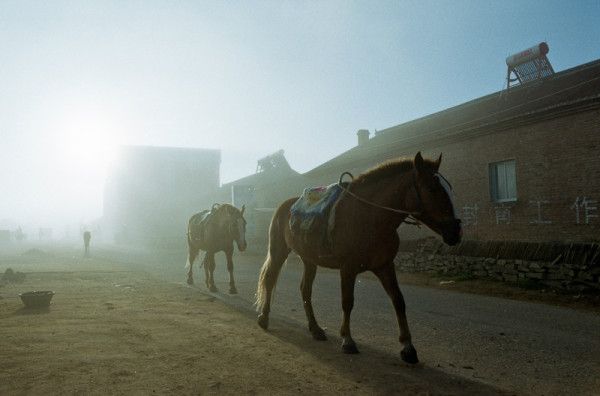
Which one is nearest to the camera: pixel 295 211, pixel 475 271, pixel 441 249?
pixel 295 211

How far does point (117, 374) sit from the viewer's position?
4273 mm

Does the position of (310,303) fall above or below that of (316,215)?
below

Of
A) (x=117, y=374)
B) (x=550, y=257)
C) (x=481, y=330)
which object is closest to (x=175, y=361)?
(x=117, y=374)

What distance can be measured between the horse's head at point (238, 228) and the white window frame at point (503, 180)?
10940mm

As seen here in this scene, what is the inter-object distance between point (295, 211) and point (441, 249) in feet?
34.2

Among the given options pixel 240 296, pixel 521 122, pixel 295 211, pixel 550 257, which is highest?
pixel 521 122

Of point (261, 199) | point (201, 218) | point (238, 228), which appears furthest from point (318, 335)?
point (261, 199)

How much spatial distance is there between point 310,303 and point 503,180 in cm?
1344

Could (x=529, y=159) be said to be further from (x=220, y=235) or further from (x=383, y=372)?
(x=383, y=372)

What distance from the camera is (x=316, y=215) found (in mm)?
6012

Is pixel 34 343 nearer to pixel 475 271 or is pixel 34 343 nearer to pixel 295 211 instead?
pixel 295 211

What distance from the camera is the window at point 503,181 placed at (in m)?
16.3

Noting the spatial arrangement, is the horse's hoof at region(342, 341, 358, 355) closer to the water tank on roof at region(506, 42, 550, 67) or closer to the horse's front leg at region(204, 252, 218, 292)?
the horse's front leg at region(204, 252, 218, 292)

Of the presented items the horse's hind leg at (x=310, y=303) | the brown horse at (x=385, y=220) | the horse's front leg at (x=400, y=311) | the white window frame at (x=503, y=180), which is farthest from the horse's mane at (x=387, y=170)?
A: the white window frame at (x=503, y=180)
